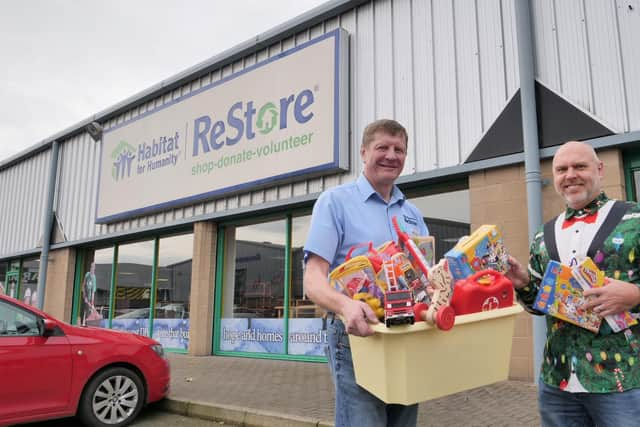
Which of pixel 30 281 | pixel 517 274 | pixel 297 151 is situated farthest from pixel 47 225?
pixel 517 274

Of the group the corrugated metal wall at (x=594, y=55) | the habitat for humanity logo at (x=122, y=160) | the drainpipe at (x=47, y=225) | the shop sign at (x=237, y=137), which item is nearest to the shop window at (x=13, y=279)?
the drainpipe at (x=47, y=225)

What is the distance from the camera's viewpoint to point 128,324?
508 inches

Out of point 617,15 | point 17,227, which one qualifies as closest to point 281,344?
point 617,15

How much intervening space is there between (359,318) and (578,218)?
1.15 meters

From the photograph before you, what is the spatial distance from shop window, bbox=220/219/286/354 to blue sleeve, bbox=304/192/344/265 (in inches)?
308

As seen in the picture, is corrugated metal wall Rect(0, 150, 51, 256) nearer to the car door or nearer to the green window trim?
the green window trim

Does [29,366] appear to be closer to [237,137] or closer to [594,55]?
[237,137]

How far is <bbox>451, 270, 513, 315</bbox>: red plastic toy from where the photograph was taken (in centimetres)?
188

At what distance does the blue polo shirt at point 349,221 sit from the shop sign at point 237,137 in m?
6.16

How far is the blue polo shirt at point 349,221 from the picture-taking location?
2.14 m

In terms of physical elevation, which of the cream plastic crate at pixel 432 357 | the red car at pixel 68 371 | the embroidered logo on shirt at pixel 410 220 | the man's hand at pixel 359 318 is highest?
the embroidered logo on shirt at pixel 410 220

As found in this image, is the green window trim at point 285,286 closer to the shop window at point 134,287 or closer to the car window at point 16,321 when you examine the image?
the shop window at point 134,287

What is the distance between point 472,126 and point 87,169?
36.4 ft

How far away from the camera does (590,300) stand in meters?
2.02
